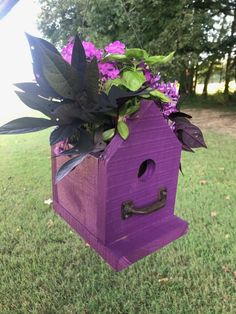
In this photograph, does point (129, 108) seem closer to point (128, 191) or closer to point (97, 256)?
point (128, 191)

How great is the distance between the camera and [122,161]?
0.80m

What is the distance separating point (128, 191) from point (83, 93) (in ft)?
0.99

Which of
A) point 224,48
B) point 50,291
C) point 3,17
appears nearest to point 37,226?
point 50,291

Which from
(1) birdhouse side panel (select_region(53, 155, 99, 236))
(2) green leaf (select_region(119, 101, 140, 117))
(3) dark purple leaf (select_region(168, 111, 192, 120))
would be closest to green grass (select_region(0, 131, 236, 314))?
(1) birdhouse side panel (select_region(53, 155, 99, 236))

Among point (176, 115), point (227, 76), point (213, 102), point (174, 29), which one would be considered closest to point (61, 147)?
point (176, 115)

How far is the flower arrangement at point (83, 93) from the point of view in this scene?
0.64 meters

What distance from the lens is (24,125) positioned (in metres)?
0.69

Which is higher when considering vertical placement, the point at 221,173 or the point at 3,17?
the point at 3,17

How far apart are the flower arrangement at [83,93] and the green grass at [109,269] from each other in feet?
4.17

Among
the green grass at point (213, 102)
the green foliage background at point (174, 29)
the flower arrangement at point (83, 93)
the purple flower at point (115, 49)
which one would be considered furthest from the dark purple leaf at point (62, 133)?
the green grass at point (213, 102)

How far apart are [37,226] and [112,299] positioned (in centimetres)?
105

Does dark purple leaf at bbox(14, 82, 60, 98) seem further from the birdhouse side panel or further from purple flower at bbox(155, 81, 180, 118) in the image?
purple flower at bbox(155, 81, 180, 118)

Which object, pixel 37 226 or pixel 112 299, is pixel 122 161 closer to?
pixel 112 299

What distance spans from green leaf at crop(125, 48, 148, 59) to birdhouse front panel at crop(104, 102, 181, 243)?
0.12 meters
